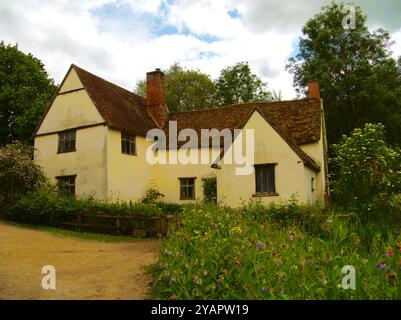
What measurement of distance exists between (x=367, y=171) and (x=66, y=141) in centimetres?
1718

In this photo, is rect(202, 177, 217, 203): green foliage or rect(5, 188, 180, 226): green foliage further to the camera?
rect(202, 177, 217, 203): green foliage

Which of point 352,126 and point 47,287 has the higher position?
point 352,126

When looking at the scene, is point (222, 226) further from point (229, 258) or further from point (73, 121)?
point (73, 121)

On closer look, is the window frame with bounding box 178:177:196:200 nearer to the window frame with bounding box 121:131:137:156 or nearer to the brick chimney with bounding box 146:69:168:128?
the window frame with bounding box 121:131:137:156

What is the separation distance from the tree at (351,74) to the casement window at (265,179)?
17877mm

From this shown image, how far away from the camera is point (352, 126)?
113 feet

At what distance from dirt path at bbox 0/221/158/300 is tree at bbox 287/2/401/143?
25636 millimetres

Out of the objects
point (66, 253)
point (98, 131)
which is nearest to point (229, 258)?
point (66, 253)

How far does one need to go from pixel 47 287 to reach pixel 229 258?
358cm

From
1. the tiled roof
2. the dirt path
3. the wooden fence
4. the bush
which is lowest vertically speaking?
A: the dirt path

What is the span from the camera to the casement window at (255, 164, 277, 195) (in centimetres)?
1791

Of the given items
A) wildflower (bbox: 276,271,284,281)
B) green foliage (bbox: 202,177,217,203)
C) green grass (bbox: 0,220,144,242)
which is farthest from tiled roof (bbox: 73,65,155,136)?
wildflower (bbox: 276,271,284,281)

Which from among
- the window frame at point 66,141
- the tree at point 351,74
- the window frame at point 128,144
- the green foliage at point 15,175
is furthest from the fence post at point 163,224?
the tree at point 351,74

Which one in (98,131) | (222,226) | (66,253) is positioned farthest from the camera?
(98,131)
